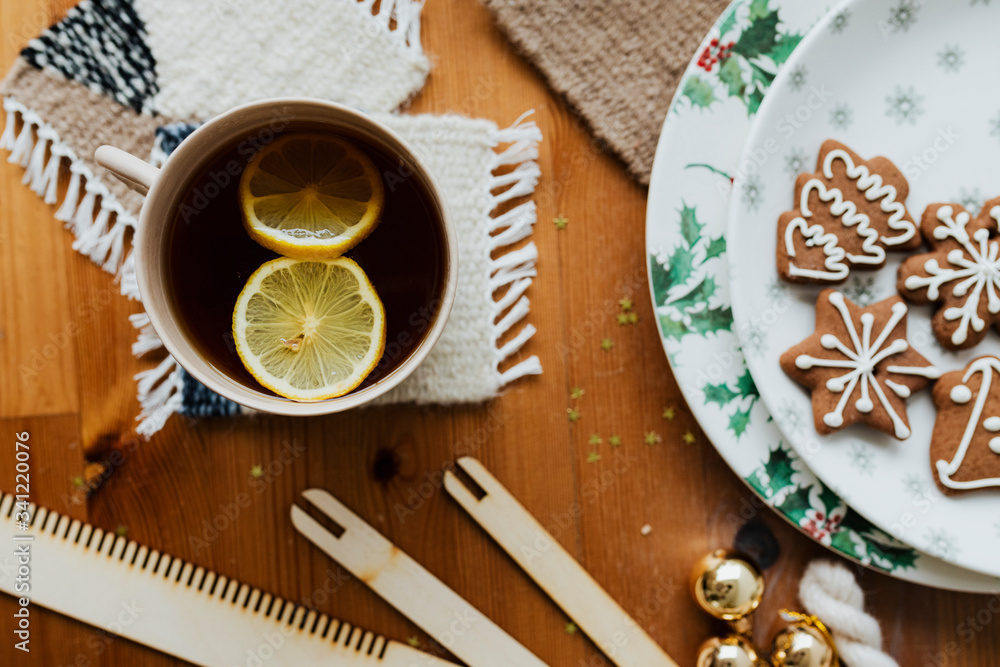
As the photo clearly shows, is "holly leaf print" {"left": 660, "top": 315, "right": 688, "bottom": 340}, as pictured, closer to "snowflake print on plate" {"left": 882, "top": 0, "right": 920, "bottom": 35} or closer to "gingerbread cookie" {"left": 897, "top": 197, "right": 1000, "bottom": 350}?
"gingerbread cookie" {"left": 897, "top": 197, "right": 1000, "bottom": 350}

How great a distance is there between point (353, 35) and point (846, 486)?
2.49 feet

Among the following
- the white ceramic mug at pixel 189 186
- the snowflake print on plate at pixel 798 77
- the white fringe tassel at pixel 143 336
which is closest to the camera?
the white ceramic mug at pixel 189 186

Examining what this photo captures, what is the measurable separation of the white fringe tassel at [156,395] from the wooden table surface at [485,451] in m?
0.01

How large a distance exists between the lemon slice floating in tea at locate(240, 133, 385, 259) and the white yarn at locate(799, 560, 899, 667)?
2.19ft

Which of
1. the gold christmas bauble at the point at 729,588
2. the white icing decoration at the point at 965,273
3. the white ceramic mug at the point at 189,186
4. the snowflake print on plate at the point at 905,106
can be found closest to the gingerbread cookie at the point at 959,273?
the white icing decoration at the point at 965,273

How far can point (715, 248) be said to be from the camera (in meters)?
0.76

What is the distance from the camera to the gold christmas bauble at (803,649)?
0.79 m

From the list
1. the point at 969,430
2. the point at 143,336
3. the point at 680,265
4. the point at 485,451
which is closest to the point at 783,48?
A: the point at 680,265

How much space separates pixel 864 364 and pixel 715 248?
0.20m

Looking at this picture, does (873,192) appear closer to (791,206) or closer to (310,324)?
(791,206)

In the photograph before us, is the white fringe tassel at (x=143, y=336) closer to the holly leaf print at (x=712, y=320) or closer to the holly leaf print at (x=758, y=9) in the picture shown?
the holly leaf print at (x=712, y=320)

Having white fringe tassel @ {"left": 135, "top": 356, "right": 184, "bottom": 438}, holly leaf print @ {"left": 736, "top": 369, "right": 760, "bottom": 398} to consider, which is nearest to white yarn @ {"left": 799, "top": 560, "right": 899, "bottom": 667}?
holly leaf print @ {"left": 736, "top": 369, "right": 760, "bottom": 398}

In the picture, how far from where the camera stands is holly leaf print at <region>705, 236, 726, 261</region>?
0.76 meters

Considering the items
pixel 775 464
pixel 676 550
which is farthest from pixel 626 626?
pixel 775 464
